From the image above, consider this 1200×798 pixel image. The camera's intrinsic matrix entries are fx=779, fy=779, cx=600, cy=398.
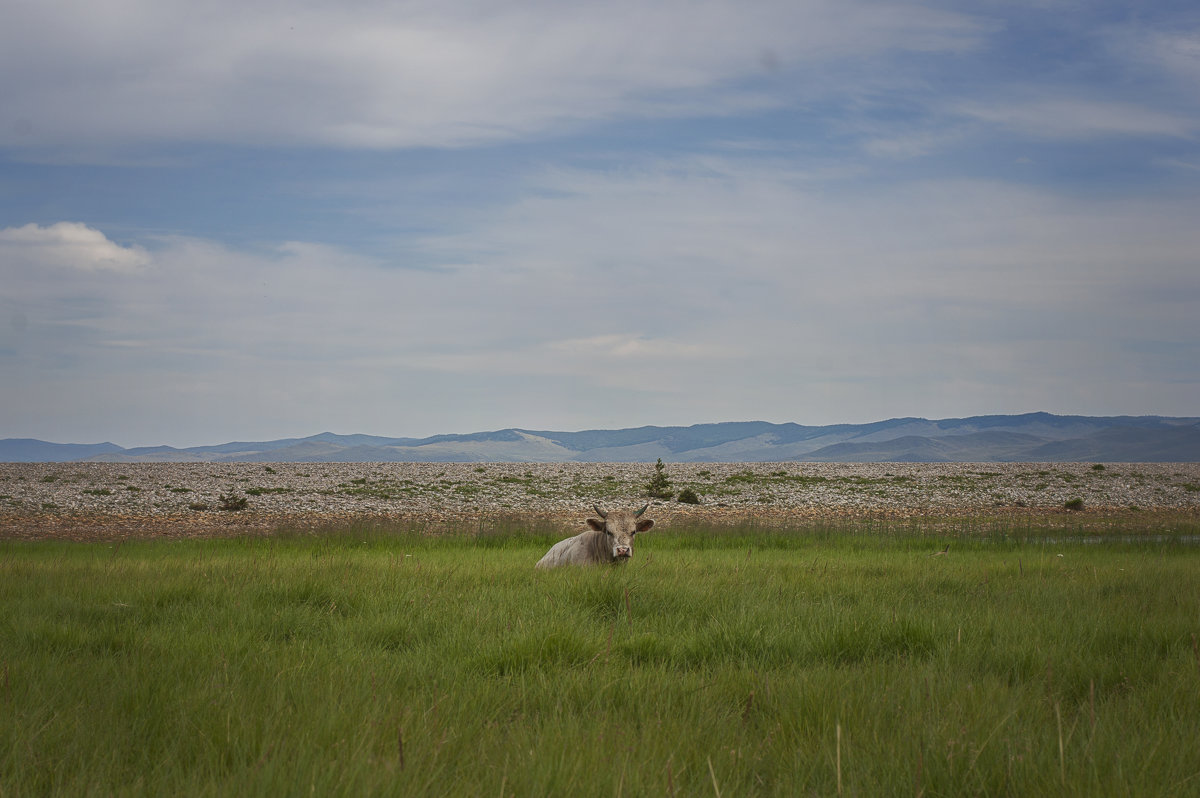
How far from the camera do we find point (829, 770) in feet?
12.7

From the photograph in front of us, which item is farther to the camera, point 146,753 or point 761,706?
point 761,706

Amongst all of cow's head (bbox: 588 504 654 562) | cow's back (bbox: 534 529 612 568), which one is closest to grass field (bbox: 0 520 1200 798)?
cow's head (bbox: 588 504 654 562)

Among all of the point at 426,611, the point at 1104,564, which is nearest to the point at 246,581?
the point at 426,611

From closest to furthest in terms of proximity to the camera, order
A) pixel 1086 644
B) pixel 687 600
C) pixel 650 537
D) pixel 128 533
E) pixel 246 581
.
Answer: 1. pixel 1086 644
2. pixel 687 600
3. pixel 246 581
4. pixel 650 537
5. pixel 128 533

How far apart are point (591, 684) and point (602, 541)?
791 cm

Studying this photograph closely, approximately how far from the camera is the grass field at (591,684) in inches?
143

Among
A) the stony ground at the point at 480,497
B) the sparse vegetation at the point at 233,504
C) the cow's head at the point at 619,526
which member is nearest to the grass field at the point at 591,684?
the cow's head at the point at 619,526

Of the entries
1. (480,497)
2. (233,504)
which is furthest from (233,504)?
(480,497)

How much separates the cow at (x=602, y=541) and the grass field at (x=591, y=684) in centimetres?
222

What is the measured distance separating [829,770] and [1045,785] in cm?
95

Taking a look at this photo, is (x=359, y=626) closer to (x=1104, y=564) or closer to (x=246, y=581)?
(x=246, y=581)

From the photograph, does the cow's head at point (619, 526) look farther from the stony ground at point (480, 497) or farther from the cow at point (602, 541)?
the stony ground at point (480, 497)

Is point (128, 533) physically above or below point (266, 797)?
below

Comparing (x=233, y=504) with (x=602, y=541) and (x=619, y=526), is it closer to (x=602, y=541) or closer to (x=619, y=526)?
(x=602, y=541)
